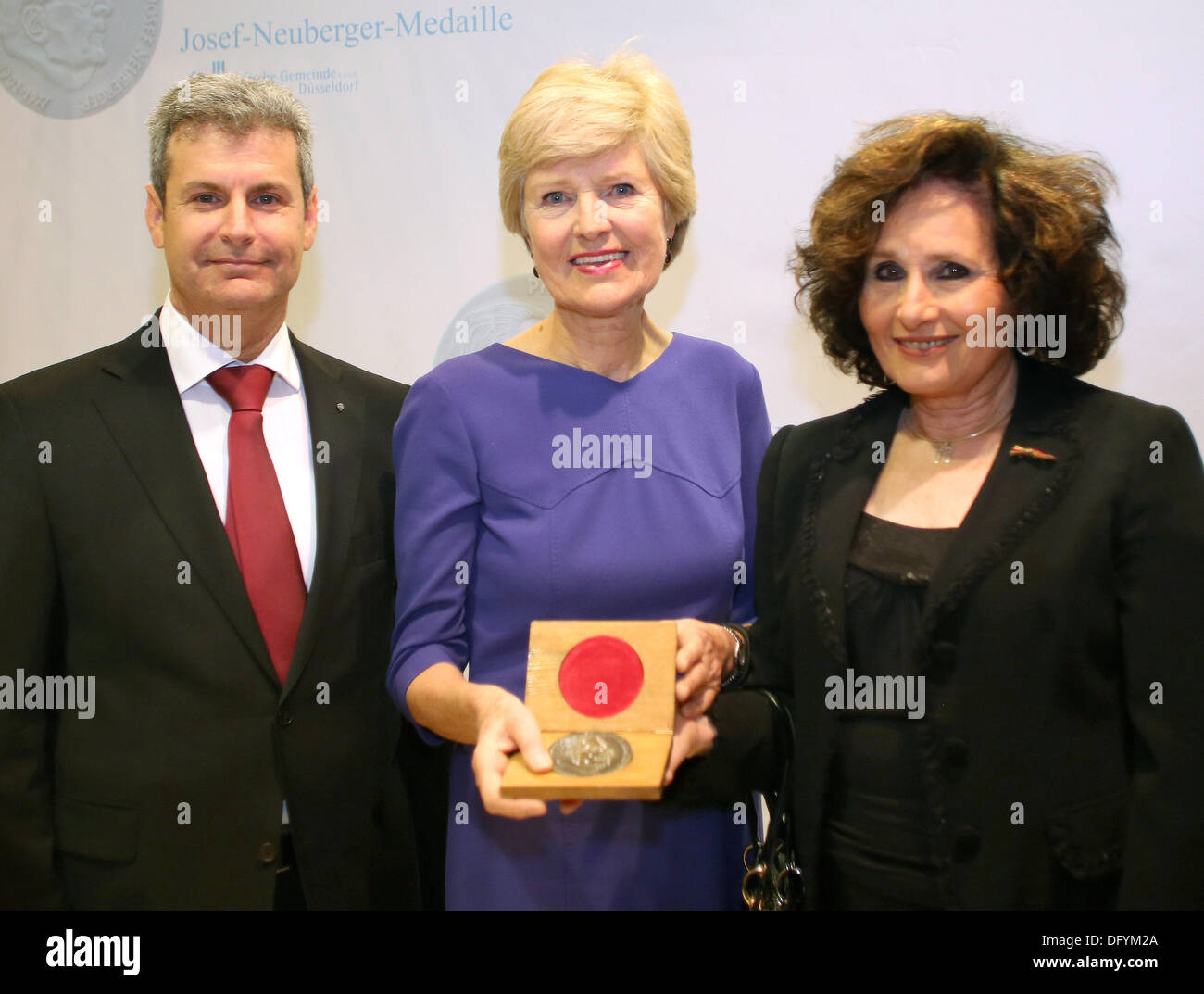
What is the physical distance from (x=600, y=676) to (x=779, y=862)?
46 centimetres

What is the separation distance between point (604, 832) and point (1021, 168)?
4.37 feet

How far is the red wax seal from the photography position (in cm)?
176

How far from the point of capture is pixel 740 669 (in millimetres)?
1995

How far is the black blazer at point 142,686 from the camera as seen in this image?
201 cm

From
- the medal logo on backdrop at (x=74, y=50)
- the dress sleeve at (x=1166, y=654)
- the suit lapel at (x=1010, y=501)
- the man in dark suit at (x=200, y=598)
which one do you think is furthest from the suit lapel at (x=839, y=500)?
the medal logo on backdrop at (x=74, y=50)

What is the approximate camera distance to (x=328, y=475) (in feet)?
7.18

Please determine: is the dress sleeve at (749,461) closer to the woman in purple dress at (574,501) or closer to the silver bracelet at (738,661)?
the woman in purple dress at (574,501)

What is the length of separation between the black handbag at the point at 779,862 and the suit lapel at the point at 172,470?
0.92m

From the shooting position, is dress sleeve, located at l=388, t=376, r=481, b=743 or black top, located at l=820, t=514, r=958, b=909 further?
dress sleeve, located at l=388, t=376, r=481, b=743

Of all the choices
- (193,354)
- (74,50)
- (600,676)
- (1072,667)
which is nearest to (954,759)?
(1072,667)

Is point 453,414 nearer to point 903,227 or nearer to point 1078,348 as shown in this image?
point 903,227

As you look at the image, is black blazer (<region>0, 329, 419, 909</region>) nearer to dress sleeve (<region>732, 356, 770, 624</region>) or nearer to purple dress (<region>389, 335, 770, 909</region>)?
purple dress (<region>389, 335, 770, 909</region>)

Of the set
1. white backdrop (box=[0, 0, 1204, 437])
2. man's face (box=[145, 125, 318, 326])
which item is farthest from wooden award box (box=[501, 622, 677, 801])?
white backdrop (box=[0, 0, 1204, 437])

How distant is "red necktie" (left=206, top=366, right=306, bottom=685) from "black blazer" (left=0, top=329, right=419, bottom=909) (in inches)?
1.9
